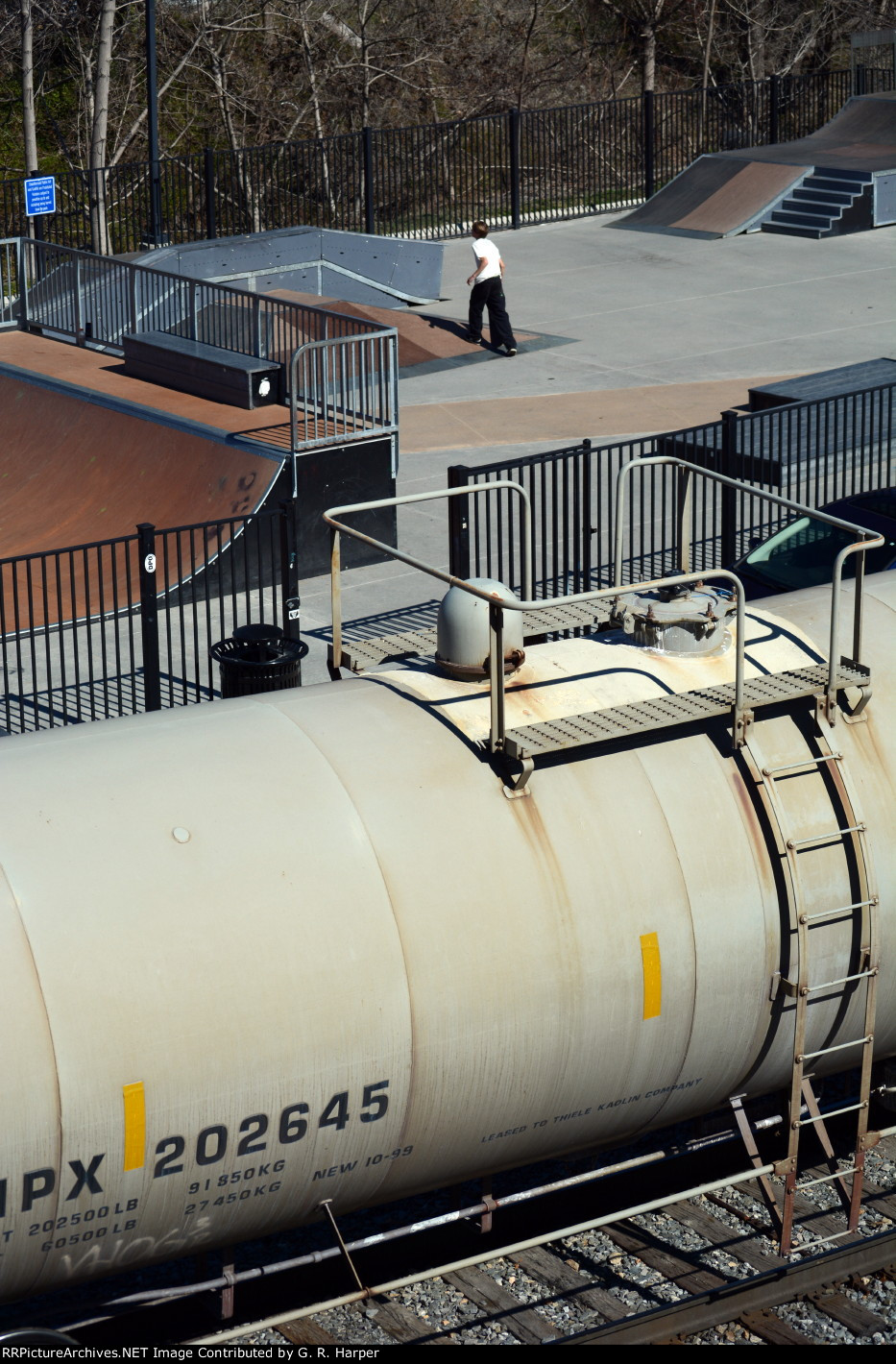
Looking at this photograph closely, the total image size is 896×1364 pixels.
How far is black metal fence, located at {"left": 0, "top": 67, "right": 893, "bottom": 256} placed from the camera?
35594 mm

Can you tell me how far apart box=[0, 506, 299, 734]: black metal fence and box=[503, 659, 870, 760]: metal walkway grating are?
6.58 m

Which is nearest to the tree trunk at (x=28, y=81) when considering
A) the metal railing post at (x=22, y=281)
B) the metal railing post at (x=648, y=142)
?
the metal railing post at (x=22, y=281)

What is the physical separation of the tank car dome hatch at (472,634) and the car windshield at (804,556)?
20.5ft

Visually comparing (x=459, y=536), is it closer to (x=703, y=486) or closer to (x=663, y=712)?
(x=703, y=486)

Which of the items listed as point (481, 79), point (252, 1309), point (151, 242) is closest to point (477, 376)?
point (151, 242)

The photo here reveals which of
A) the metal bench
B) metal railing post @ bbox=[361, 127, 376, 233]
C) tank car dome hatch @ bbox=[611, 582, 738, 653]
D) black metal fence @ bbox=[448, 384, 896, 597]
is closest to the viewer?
tank car dome hatch @ bbox=[611, 582, 738, 653]

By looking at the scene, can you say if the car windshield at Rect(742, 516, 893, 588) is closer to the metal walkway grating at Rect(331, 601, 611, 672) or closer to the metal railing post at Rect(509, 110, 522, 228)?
the metal walkway grating at Rect(331, 601, 611, 672)

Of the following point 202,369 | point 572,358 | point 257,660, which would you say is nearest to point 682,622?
point 257,660

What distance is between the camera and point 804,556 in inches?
535

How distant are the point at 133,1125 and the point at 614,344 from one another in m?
21.7

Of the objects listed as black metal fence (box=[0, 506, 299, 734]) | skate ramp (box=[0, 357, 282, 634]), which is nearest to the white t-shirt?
skate ramp (box=[0, 357, 282, 634])

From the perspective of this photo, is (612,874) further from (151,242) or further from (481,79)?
(481,79)

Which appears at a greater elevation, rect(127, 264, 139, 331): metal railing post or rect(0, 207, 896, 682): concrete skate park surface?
rect(127, 264, 139, 331): metal railing post

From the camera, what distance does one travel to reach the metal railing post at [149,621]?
13172mm
